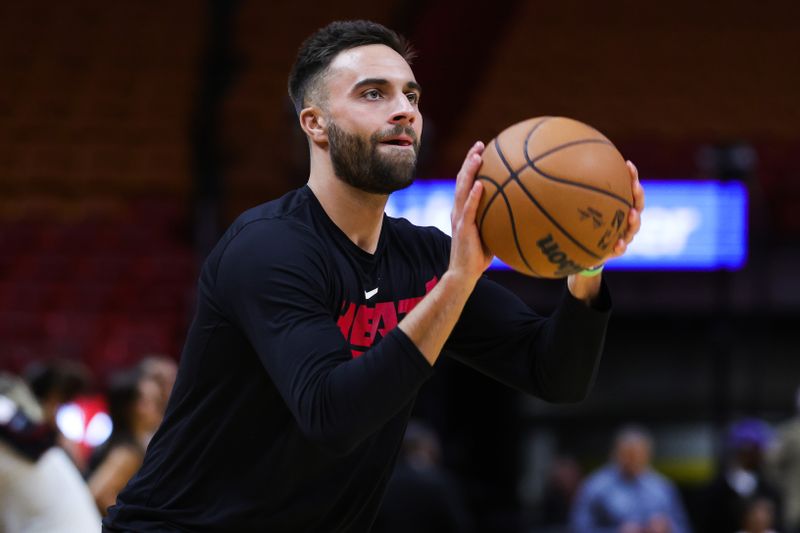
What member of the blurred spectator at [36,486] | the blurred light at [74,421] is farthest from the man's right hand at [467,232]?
the blurred light at [74,421]

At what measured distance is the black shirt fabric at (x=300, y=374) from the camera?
257 centimetres

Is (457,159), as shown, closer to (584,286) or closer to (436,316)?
(584,286)

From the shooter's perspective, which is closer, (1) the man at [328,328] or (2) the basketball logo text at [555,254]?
(1) the man at [328,328]

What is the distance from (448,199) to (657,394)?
196 inches

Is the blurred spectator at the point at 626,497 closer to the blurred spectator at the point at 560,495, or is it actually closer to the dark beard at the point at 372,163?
the blurred spectator at the point at 560,495

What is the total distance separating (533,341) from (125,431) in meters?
2.87

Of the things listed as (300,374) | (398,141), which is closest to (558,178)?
(398,141)

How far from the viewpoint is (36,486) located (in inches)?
194

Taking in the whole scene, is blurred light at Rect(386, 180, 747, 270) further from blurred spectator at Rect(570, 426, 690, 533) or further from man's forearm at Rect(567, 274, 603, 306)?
man's forearm at Rect(567, 274, 603, 306)

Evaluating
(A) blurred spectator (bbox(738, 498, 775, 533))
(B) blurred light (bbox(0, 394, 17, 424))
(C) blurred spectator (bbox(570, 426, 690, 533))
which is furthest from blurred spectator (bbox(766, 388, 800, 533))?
(B) blurred light (bbox(0, 394, 17, 424))

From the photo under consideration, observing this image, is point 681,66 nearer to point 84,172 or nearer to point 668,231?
point 668,231

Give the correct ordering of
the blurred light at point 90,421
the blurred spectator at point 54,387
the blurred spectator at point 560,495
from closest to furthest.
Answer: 1. the blurred spectator at point 54,387
2. the blurred light at point 90,421
3. the blurred spectator at point 560,495

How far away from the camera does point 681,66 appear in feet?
47.5

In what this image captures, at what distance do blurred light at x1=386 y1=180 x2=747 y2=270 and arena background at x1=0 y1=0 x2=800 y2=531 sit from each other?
1.29ft
